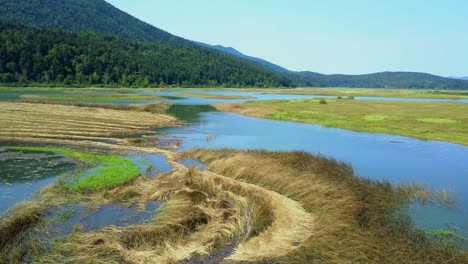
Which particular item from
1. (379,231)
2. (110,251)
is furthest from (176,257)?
(379,231)

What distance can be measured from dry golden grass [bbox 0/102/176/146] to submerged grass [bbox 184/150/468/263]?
16334 mm

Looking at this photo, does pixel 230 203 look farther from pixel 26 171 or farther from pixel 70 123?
pixel 70 123

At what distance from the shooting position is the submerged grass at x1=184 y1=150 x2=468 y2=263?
44.8 ft

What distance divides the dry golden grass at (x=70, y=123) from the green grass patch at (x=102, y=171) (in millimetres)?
7160

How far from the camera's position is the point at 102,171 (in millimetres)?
24547

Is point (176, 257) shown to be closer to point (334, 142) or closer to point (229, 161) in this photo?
point (229, 161)

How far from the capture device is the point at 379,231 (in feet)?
51.6

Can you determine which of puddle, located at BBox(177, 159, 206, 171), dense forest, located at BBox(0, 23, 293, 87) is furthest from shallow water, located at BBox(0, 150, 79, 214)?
dense forest, located at BBox(0, 23, 293, 87)

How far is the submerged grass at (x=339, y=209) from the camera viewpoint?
13648mm

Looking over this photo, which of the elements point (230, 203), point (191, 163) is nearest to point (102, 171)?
point (191, 163)

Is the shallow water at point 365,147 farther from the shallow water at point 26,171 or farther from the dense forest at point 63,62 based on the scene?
the dense forest at point 63,62

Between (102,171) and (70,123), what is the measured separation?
24.6 metres

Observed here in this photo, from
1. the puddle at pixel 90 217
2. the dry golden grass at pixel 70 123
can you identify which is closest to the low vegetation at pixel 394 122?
the dry golden grass at pixel 70 123

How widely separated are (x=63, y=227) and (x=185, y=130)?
104ft
